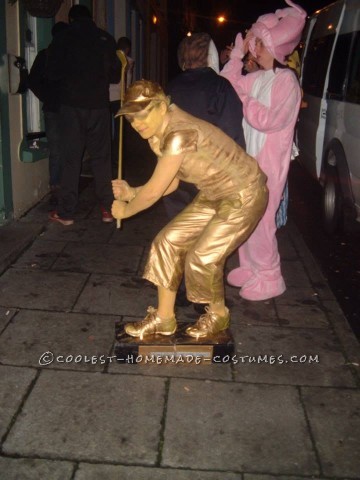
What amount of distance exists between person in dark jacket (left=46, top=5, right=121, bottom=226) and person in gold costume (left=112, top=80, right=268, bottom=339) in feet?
8.67

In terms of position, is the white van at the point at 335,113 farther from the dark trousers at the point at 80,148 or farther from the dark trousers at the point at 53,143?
the dark trousers at the point at 53,143

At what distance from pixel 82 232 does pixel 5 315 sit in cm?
197

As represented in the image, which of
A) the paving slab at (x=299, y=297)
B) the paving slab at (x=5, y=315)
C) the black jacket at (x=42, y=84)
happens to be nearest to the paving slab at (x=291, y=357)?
the paving slab at (x=299, y=297)

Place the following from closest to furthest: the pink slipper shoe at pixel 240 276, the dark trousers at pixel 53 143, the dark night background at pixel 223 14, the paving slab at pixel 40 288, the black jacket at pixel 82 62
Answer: the paving slab at pixel 40 288 < the pink slipper shoe at pixel 240 276 < the black jacket at pixel 82 62 < the dark trousers at pixel 53 143 < the dark night background at pixel 223 14

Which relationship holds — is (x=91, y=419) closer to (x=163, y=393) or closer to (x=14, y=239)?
(x=163, y=393)

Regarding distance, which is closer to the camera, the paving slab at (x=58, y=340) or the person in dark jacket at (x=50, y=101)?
the paving slab at (x=58, y=340)

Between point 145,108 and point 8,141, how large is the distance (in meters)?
3.13

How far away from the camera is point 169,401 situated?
276 cm

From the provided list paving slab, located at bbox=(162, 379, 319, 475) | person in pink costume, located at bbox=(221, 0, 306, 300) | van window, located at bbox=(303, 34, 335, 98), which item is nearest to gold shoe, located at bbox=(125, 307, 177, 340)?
paving slab, located at bbox=(162, 379, 319, 475)

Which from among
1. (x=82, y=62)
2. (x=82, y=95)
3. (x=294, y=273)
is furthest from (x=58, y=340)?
(x=82, y=62)

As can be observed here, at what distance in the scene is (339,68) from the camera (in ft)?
19.5

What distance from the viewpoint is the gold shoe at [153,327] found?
3.13 m

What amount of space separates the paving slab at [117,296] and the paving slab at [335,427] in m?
1.40

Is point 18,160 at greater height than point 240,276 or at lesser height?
greater
